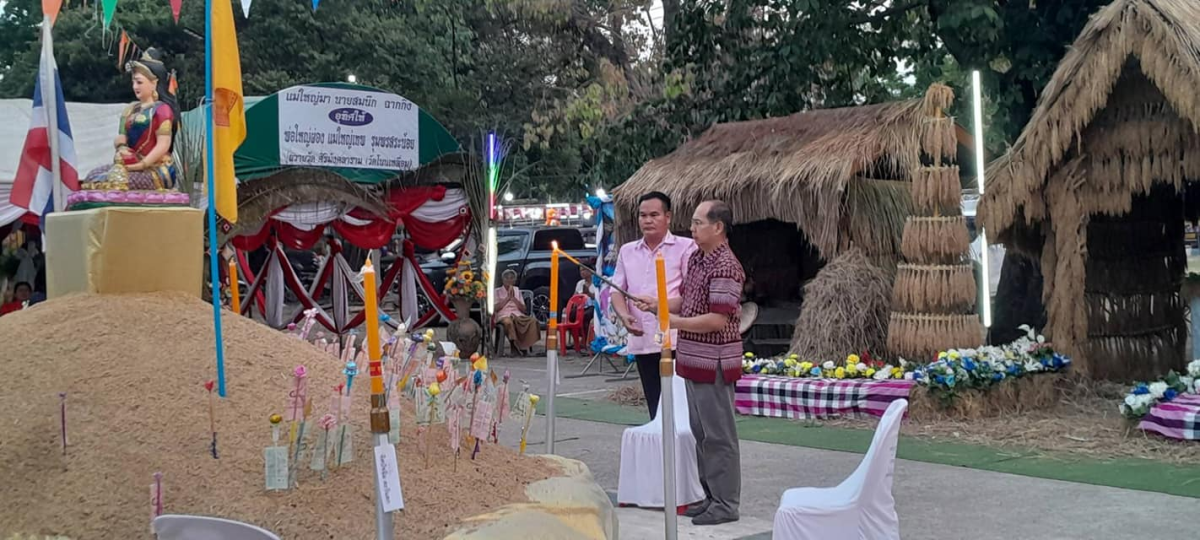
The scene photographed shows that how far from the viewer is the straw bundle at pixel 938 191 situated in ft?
30.0

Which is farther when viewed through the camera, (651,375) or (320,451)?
(651,375)

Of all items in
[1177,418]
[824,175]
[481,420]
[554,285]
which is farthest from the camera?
[824,175]

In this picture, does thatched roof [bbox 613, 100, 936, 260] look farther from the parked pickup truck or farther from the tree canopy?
the parked pickup truck

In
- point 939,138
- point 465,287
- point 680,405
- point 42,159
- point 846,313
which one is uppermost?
point 939,138

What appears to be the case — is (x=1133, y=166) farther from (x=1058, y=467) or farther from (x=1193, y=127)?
(x=1058, y=467)

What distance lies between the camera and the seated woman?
15680 mm

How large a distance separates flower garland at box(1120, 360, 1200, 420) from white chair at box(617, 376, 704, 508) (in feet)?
12.2

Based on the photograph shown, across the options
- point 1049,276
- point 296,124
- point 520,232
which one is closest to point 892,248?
point 1049,276

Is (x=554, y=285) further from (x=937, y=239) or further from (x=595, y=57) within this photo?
(x=595, y=57)

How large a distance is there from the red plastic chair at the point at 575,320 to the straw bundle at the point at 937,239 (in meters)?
6.93

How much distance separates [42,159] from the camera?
7938 mm

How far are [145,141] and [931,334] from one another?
6.48 meters

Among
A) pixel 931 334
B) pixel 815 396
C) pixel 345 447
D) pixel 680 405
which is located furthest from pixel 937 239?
pixel 345 447

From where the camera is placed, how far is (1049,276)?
9375 millimetres
